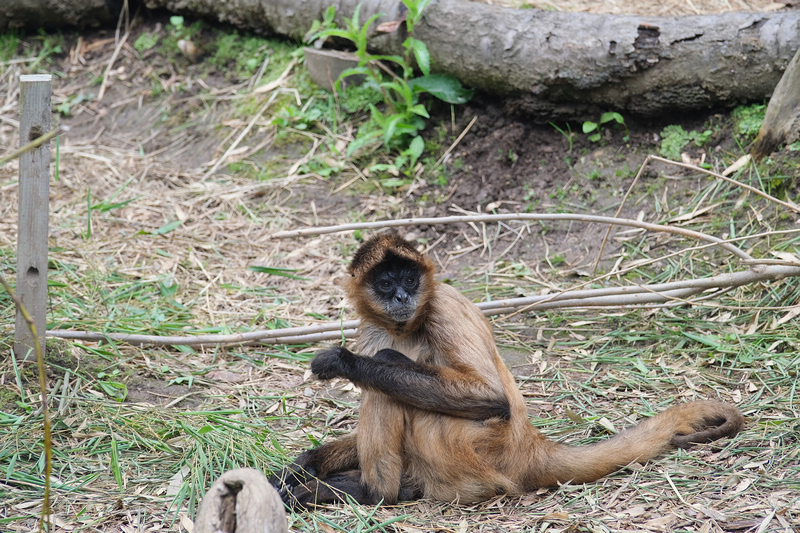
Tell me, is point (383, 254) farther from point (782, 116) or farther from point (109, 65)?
point (109, 65)

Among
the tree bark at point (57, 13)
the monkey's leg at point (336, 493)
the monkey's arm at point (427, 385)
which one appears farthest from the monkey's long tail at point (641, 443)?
the tree bark at point (57, 13)

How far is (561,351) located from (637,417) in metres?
1.16

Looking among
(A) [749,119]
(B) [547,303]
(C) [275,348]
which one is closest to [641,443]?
(B) [547,303]

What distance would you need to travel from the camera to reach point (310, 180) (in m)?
9.38

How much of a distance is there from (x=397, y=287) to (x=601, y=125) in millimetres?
4197

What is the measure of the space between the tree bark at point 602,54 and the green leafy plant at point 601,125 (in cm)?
11

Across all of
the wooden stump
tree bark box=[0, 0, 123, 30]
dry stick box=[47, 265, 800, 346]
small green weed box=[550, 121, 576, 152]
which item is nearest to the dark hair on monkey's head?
dry stick box=[47, 265, 800, 346]

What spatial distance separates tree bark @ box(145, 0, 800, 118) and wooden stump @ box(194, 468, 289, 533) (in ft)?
20.0

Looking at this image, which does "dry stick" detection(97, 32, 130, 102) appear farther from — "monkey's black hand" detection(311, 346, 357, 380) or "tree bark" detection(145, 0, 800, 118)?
"monkey's black hand" detection(311, 346, 357, 380)

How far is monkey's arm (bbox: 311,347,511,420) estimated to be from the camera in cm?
497

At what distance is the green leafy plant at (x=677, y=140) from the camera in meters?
7.95

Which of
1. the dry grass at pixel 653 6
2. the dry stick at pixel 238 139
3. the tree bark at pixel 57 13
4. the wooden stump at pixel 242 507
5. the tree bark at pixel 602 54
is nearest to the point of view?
the wooden stump at pixel 242 507

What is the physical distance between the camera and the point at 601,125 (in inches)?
336

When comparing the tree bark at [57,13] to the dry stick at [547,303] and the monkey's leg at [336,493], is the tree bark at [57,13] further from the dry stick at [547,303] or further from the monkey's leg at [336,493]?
the monkey's leg at [336,493]
